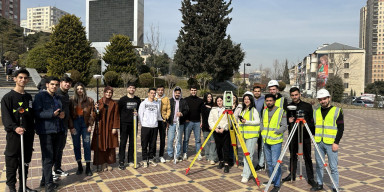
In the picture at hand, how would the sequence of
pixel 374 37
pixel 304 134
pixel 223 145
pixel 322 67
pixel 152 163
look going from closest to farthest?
pixel 304 134 < pixel 223 145 < pixel 152 163 < pixel 322 67 < pixel 374 37

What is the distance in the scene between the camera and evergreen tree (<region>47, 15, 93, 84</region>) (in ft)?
75.7

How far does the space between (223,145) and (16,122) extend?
3.87m

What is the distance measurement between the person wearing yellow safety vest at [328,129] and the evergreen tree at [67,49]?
22.3m

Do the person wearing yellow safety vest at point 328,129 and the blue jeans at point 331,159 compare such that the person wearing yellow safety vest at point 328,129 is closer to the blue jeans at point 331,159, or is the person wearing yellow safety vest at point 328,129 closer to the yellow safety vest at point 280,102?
the blue jeans at point 331,159

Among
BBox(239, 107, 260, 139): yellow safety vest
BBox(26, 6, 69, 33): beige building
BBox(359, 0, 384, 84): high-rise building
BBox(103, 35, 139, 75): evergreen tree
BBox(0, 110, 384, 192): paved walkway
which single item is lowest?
BBox(0, 110, 384, 192): paved walkway

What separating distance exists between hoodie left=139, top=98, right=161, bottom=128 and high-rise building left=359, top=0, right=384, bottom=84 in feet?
384

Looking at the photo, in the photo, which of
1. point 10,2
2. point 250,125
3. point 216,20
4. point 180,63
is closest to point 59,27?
point 180,63

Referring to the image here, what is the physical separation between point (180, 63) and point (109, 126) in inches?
1033

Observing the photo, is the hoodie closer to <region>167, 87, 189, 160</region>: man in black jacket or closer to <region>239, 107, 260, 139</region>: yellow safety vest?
<region>167, 87, 189, 160</region>: man in black jacket

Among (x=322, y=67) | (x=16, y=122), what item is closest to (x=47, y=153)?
(x=16, y=122)

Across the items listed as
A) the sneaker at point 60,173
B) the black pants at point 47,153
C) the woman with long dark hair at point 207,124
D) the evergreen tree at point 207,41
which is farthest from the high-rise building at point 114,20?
the black pants at point 47,153

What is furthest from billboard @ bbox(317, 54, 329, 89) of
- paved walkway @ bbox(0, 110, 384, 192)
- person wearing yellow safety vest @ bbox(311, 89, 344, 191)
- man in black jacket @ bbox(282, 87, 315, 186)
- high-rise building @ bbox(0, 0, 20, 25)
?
high-rise building @ bbox(0, 0, 20, 25)

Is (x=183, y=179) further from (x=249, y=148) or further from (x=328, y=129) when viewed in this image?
(x=328, y=129)

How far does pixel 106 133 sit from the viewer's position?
5422mm
